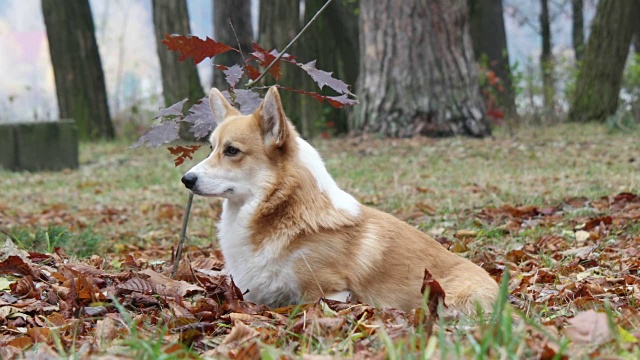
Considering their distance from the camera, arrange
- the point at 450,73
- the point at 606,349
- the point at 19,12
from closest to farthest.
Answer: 1. the point at 606,349
2. the point at 450,73
3. the point at 19,12

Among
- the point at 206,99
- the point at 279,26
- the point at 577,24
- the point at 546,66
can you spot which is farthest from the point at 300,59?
the point at 577,24

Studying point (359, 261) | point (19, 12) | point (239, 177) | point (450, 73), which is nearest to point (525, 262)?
point (359, 261)

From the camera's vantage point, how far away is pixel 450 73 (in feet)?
36.3

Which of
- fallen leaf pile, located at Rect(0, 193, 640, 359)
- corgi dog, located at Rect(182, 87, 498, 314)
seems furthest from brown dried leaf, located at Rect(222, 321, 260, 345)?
corgi dog, located at Rect(182, 87, 498, 314)

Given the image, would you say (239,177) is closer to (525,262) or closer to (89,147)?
(525,262)

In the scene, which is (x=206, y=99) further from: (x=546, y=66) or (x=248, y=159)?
(x=546, y=66)

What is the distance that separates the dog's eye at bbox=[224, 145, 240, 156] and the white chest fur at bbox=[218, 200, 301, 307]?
0.26 metres

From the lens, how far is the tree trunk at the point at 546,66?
1644 centimetres

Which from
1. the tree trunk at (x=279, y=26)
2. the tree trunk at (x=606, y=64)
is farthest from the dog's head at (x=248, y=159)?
the tree trunk at (x=606, y=64)

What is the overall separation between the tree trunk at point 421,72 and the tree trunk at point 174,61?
4.77 metres

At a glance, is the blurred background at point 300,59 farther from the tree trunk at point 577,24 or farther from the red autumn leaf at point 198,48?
the red autumn leaf at point 198,48

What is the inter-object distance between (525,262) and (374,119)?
679 centimetres

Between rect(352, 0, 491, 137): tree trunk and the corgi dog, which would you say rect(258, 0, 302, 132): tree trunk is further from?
the corgi dog

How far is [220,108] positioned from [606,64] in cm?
Answer: 1202
